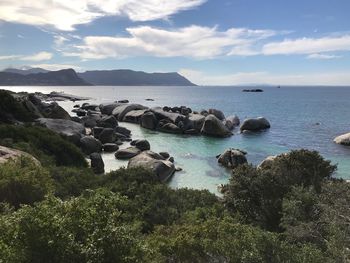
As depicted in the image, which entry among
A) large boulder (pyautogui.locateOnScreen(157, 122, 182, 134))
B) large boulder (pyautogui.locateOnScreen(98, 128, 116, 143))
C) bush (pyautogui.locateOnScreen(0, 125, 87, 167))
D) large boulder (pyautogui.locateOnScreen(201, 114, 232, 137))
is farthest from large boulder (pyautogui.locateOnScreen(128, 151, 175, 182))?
large boulder (pyautogui.locateOnScreen(157, 122, 182, 134))

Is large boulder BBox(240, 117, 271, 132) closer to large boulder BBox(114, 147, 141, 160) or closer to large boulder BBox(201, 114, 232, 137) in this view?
large boulder BBox(201, 114, 232, 137)

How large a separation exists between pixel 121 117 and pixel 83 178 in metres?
47.9

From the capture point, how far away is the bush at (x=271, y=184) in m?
16.9

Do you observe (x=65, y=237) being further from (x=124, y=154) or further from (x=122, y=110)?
(x=122, y=110)

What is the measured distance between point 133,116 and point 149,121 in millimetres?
7844

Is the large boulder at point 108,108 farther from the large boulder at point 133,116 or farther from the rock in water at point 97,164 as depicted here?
the rock in water at point 97,164

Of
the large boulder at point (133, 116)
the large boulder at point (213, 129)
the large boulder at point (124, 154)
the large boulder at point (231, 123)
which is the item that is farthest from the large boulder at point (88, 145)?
the large boulder at point (231, 123)

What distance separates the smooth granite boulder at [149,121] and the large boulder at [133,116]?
4701 mm

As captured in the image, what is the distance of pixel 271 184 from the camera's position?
17672 mm

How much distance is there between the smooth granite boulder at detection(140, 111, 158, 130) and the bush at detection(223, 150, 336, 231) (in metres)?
38.9

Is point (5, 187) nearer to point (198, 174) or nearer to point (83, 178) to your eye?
point (83, 178)

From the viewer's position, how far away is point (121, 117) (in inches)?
2660

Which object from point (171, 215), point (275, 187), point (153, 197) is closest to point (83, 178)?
point (153, 197)

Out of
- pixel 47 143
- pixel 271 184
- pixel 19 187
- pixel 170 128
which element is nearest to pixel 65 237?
pixel 19 187
